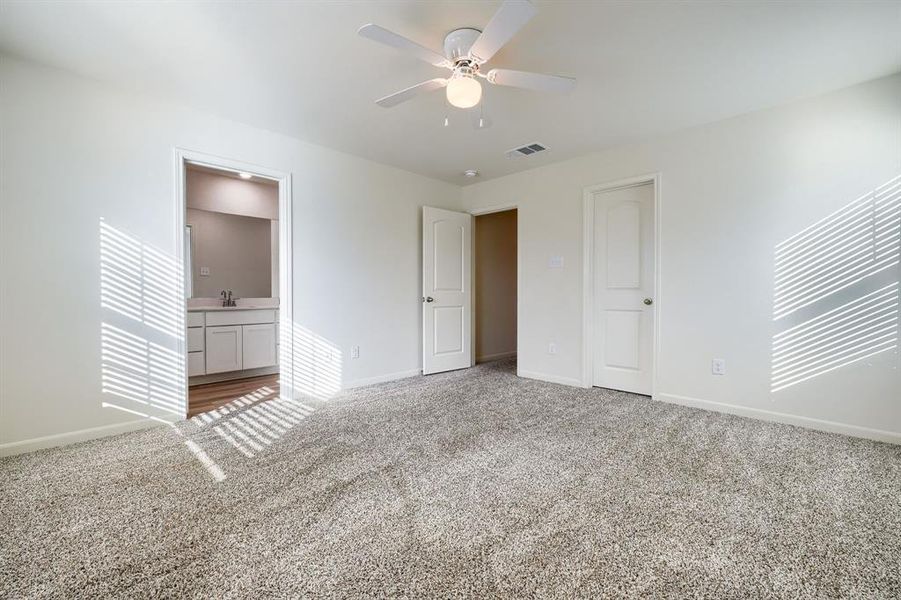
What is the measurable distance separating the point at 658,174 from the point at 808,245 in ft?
3.90

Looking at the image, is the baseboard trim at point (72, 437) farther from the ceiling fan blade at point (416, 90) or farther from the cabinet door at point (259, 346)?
the ceiling fan blade at point (416, 90)

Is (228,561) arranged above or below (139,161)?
below

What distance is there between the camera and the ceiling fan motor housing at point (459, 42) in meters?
1.93

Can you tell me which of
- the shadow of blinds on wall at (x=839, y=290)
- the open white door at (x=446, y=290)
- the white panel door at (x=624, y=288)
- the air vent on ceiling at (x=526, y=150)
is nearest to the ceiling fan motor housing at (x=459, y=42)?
the air vent on ceiling at (x=526, y=150)

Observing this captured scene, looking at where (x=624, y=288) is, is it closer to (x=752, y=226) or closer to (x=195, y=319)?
(x=752, y=226)

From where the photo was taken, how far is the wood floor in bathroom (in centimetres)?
339

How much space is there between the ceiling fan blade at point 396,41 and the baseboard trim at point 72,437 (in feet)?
9.51

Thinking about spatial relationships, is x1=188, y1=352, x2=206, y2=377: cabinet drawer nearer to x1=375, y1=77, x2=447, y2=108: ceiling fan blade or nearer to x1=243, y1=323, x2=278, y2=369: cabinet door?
x1=243, y1=323, x2=278, y2=369: cabinet door

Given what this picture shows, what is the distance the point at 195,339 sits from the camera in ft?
13.3

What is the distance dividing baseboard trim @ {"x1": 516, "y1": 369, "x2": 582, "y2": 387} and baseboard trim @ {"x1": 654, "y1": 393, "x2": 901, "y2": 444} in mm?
767

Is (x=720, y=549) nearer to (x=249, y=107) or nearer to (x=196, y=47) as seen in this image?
(x=196, y=47)

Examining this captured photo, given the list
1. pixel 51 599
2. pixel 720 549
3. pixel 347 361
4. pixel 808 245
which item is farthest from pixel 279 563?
pixel 808 245

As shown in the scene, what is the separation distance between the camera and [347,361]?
3.84 meters

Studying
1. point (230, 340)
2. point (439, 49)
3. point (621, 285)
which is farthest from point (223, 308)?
point (621, 285)
